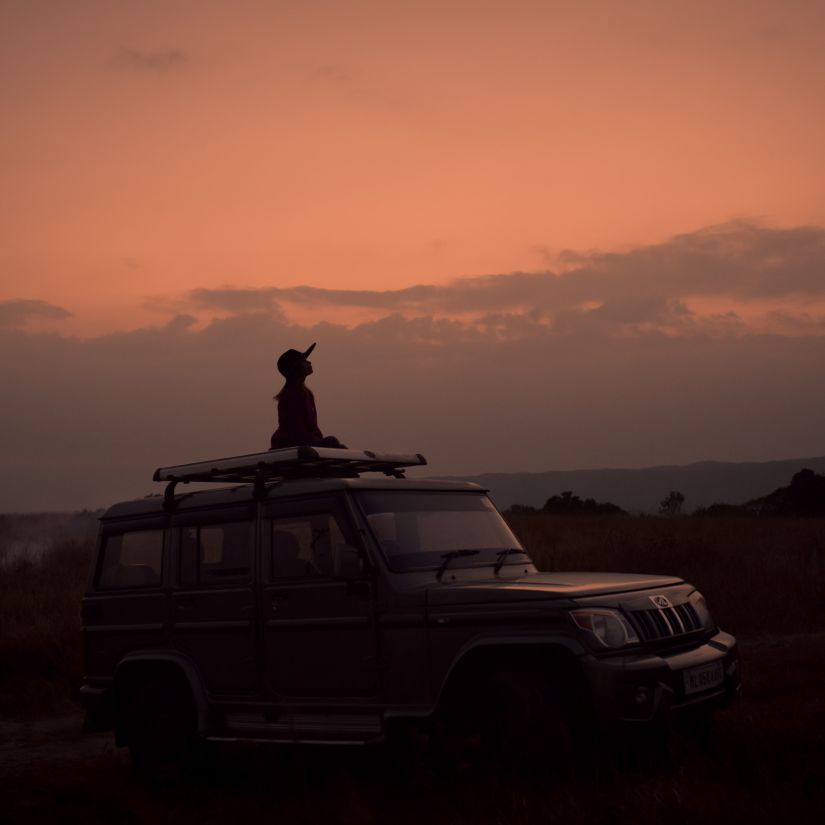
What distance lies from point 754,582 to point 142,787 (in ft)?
40.7

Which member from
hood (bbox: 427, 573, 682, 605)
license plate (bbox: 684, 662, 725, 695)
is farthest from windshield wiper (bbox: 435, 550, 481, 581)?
license plate (bbox: 684, 662, 725, 695)

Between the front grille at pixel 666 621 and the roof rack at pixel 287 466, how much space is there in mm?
2444

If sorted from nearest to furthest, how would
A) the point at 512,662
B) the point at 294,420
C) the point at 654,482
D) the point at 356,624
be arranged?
1. the point at 512,662
2. the point at 356,624
3. the point at 294,420
4. the point at 654,482

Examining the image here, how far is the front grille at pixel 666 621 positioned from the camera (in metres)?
6.88

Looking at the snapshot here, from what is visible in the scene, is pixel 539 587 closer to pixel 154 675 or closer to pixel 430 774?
pixel 430 774

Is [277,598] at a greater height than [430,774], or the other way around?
[277,598]

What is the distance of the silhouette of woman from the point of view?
30.6 feet

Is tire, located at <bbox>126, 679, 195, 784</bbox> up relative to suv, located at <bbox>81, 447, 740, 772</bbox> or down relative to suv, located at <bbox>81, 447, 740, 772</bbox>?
down

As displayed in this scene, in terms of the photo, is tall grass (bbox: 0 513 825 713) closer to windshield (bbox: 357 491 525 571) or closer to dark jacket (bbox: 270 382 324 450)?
dark jacket (bbox: 270 382 324 450)

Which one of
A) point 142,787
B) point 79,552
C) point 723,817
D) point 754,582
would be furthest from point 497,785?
point 79,552

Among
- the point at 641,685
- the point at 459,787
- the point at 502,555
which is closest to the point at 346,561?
the point at 502,555

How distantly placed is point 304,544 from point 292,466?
2.11 ft

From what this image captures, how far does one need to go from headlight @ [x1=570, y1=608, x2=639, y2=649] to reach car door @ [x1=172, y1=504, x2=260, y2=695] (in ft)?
8.64

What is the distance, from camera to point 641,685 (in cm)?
655
